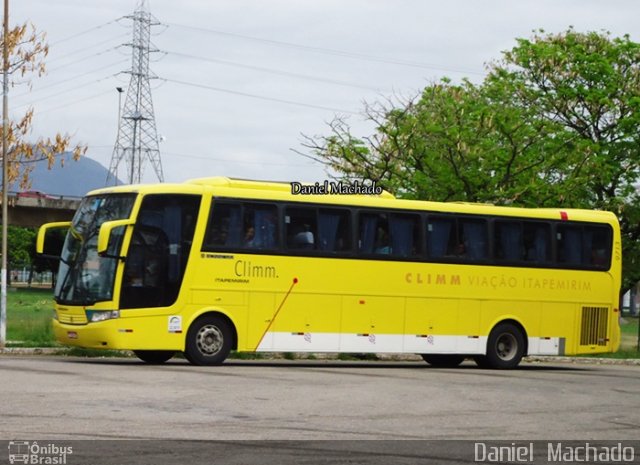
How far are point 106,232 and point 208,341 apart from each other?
2.78m

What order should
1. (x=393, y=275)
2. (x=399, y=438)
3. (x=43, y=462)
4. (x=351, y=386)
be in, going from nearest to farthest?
1. (x=43, y=462)
2. (x=399, y=438)
3. (x=351, y=386)
4. (x=393, y=275)

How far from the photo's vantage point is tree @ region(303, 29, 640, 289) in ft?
138

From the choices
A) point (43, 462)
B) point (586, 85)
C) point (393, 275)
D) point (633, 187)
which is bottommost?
point (43, 462)

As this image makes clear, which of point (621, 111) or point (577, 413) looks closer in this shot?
point (577, 413)

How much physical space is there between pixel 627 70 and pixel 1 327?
103ft

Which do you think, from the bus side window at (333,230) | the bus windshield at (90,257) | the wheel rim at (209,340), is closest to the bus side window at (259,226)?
the bus side window at (333,230)

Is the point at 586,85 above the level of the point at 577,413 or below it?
above

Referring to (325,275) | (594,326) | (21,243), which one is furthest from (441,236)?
(21,243)

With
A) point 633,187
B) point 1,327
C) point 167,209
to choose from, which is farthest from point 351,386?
point 633,187

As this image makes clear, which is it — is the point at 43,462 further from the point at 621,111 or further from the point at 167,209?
the point at 621,111

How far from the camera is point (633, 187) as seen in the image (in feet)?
172

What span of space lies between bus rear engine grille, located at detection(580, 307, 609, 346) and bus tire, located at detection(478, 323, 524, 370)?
1614 millimetres

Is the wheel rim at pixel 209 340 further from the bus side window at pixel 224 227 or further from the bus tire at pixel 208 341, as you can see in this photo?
the bus side window at pixel 224 227

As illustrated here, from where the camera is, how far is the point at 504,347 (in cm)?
2958
